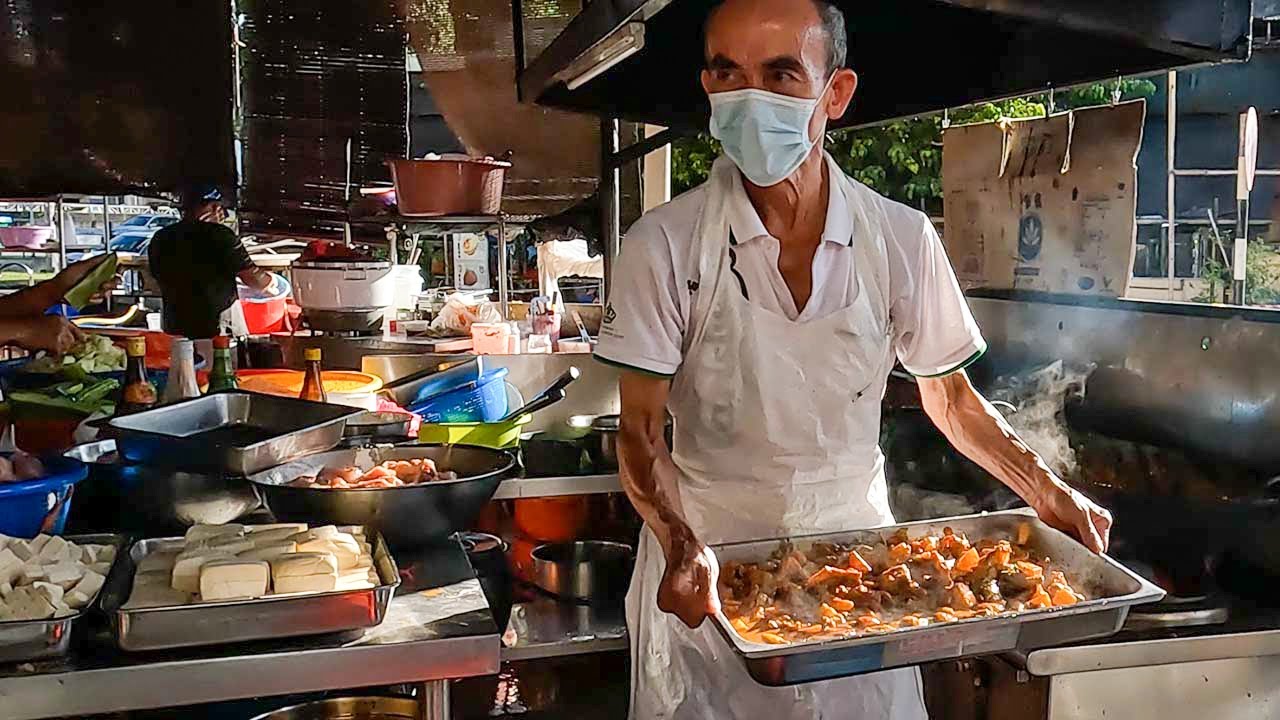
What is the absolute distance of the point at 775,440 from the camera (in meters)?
1.96

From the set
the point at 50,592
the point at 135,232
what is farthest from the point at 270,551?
the point at 135,232

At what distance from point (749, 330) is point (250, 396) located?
1164 millimetres

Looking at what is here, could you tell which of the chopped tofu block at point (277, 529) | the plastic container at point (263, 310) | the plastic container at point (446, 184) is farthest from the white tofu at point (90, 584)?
the plastic container at point (263, 310)

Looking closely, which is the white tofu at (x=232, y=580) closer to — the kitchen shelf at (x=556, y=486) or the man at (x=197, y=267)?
the kitchen shelf at (x=556, y=486)

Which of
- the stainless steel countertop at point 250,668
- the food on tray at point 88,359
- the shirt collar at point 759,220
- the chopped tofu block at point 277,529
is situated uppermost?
the shirt collar at point 759,220

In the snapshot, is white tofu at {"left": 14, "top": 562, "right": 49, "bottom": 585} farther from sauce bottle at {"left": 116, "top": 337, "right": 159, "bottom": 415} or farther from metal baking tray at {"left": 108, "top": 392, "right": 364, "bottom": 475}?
sauce bottle at {"left": 116, "top": 337, "right": 159, "bottom": 415}

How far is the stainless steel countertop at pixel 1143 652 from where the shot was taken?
203 cm

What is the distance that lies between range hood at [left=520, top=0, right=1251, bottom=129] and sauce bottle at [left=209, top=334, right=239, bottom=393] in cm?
104

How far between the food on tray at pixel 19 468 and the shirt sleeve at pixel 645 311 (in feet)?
3.49

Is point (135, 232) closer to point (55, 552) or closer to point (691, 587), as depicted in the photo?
point (55, 552)

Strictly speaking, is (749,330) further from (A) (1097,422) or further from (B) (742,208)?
(A) (1097,422)

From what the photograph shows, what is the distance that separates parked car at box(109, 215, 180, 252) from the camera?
11227mm

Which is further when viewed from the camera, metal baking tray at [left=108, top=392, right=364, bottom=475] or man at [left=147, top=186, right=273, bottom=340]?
man at [left=147, top=186, right=273, bottom=340]

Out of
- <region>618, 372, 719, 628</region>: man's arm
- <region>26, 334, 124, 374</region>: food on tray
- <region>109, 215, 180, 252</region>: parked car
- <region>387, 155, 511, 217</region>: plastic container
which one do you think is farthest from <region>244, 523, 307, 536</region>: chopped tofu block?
<region>109, 215, 180, 252</region>: parked car
